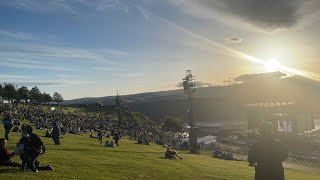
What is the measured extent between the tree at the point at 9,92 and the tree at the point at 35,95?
1542cm

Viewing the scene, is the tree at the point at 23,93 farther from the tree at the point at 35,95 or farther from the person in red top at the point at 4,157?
the person in red top at the point at 4,157

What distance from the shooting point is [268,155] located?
11.0 metres

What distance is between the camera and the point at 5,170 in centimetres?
1761

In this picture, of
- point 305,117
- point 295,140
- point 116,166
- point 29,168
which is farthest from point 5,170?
point 305,117

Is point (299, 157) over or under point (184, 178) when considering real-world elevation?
under

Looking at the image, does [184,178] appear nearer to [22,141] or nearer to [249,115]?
[22,141]

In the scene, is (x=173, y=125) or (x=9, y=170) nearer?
(x=9, y=170)

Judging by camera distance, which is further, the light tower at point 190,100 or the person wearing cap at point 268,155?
the light tower at point 190,100

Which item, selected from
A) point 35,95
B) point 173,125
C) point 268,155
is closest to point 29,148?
point 268,155

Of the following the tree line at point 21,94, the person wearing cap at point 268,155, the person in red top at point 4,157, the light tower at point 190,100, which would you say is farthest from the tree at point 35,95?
the person wearing cap at point 268,155

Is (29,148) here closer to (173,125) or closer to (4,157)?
(4,157)

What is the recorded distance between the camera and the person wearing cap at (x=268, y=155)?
11.0m

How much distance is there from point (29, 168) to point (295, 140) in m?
93.0

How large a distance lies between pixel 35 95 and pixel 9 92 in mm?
24670
